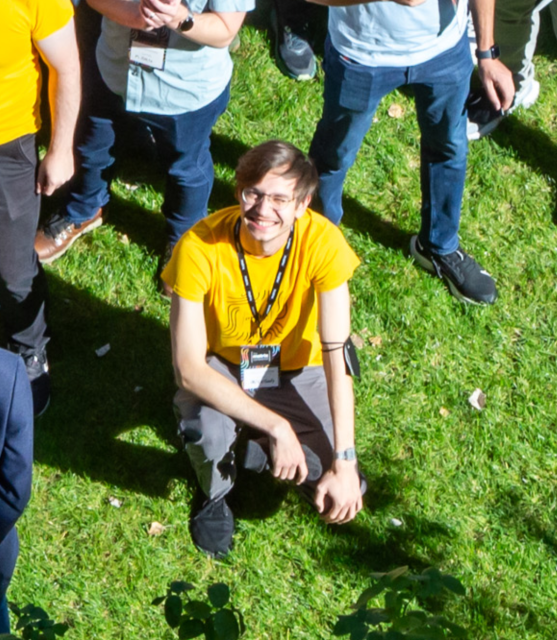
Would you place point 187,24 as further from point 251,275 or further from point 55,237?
point 55,237

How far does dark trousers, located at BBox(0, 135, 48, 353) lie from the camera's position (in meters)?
3.80

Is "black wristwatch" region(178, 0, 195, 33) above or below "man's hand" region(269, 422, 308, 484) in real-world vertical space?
above

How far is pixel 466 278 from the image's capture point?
4859 mm

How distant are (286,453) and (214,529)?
2.18ft

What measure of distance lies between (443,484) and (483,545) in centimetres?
33

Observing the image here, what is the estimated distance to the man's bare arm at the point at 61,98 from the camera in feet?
11.5

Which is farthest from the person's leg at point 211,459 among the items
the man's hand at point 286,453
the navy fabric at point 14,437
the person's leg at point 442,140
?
the person's leg at point 442,140

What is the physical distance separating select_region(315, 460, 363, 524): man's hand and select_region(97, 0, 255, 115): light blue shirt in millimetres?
1670

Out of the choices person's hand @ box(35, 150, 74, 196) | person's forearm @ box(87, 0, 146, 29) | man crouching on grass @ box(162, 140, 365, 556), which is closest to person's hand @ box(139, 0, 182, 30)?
person's forearm @ box(87, 0, 146, 29)

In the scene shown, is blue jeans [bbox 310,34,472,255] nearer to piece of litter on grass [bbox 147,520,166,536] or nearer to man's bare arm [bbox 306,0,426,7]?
A: man's bare arm [bbox 306,0,426,7]

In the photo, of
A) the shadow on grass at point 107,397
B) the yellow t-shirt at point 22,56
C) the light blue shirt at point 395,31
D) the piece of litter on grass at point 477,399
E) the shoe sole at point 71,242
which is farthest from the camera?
the shoe sole at point 71,242

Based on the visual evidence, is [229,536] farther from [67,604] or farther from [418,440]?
[418,440]

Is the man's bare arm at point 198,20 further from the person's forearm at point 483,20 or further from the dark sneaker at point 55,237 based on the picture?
the dark sneaker at point 55,237

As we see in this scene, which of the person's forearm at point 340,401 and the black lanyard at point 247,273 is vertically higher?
the black lanyard at point 247,273
